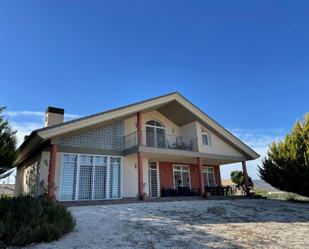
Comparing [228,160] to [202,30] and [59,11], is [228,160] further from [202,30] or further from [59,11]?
[59,11]

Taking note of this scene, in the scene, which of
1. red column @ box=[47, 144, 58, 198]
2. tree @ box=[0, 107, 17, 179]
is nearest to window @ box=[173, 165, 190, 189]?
red column @ box=[47, 144, 58, 198]

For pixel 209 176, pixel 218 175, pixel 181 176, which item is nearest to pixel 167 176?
pixel 181 176

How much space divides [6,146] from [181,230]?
10784mm

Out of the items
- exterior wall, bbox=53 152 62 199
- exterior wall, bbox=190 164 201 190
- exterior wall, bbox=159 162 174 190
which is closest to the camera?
exterior wall, bbox=53 152 62 199

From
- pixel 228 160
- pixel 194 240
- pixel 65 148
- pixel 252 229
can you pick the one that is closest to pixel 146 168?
pixel 65 148

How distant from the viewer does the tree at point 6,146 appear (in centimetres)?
1335

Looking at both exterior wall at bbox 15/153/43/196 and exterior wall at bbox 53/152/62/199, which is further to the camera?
exterior wall at bbox 15/153/43/196

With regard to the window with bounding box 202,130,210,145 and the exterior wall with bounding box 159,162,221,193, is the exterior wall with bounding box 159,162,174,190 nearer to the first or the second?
the exterior wall with bounding box 159,162,221,193

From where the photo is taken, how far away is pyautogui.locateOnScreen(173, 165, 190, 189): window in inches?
744

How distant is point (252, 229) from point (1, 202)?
7.15 metres

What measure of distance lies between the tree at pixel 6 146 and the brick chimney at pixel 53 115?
87.0 inches

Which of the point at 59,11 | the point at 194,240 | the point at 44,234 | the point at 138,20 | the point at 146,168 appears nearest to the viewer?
the point at 44,234

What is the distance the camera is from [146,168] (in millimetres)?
17094

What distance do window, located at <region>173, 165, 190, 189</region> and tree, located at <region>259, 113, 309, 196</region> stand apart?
5387 mm
